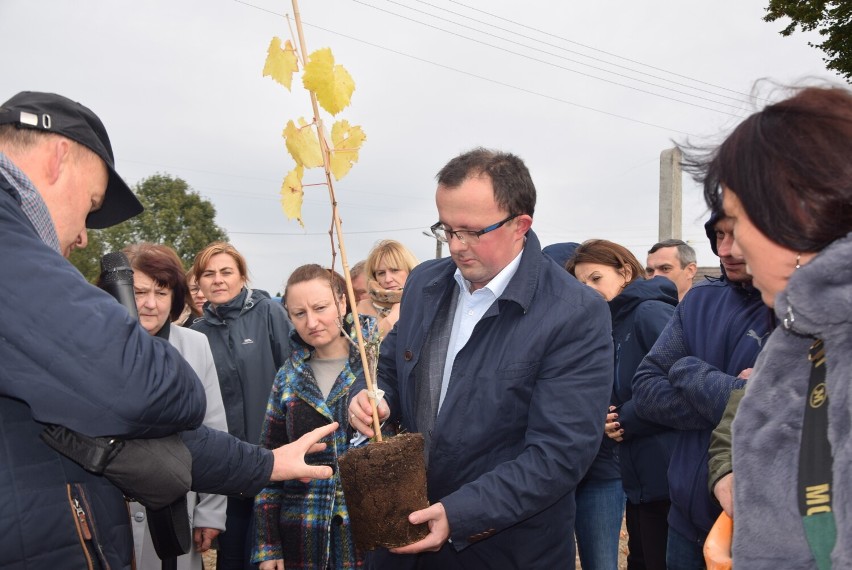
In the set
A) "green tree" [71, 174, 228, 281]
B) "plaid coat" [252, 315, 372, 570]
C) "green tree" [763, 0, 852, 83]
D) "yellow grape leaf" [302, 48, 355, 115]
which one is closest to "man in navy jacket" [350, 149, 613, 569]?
"yellow grape leaf" [302, 48, 355, 115]

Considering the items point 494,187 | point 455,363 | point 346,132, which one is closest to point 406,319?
point 455,363

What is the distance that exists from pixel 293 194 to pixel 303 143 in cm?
16

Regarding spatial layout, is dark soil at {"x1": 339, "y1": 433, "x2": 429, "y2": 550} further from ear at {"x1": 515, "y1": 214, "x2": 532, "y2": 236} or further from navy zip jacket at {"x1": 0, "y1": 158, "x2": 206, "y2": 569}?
ear at {"x1": 515, "y1": 214, "x2": 532, "y2": 236}

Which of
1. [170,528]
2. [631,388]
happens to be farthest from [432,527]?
[631,388]

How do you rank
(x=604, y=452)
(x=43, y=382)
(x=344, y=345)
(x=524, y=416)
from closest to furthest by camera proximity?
(x=43, y=382)
(x=524, y=416)
(x=344, y=345)
(x=604, y=452)

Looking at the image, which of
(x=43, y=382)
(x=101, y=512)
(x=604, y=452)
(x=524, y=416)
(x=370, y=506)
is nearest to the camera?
(x=43, y=382)

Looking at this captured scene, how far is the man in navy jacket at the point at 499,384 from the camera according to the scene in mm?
2291

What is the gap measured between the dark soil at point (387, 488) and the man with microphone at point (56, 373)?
1.84 feet

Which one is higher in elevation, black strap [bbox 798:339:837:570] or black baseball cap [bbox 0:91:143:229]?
black baseball cap [bbox 0:91:143:229]

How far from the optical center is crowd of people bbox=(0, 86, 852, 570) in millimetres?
1385

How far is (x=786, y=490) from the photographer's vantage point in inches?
54.9

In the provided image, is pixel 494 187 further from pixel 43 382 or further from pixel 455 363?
pixel 43 382

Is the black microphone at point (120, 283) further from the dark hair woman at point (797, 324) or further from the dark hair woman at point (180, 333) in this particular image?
the dark hair woman at point (797, 324)

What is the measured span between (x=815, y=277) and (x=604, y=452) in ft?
9.48
